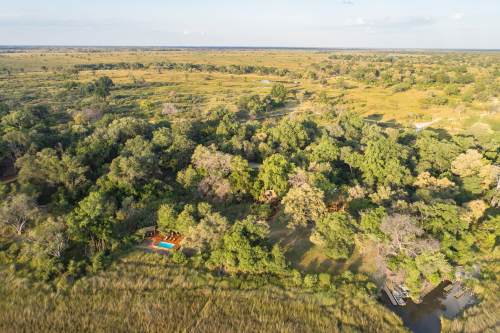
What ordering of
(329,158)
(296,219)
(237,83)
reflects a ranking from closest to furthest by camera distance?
1. (296,219)
2. (329,158)
3. (237,83)

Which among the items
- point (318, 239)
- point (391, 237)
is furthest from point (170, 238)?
point (391, 237)

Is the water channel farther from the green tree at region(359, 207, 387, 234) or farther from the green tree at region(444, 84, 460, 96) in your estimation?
the green tree at region(444, 84, 460, 96)

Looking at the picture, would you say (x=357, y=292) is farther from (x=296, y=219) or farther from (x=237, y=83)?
(x=237, y=83)

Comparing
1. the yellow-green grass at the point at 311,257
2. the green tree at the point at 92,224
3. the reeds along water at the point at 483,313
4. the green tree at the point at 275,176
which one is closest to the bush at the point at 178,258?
the green tree at the point at 92,224

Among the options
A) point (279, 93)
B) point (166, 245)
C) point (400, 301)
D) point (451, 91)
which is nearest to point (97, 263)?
point (166, 245)

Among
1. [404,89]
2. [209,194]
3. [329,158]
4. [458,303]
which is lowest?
[458,303]

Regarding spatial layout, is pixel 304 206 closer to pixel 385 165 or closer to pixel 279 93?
pixel 385 165

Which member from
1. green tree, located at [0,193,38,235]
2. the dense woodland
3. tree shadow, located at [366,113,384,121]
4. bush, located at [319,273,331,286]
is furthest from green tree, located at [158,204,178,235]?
tree shadow, located at [366,113,384,121]
